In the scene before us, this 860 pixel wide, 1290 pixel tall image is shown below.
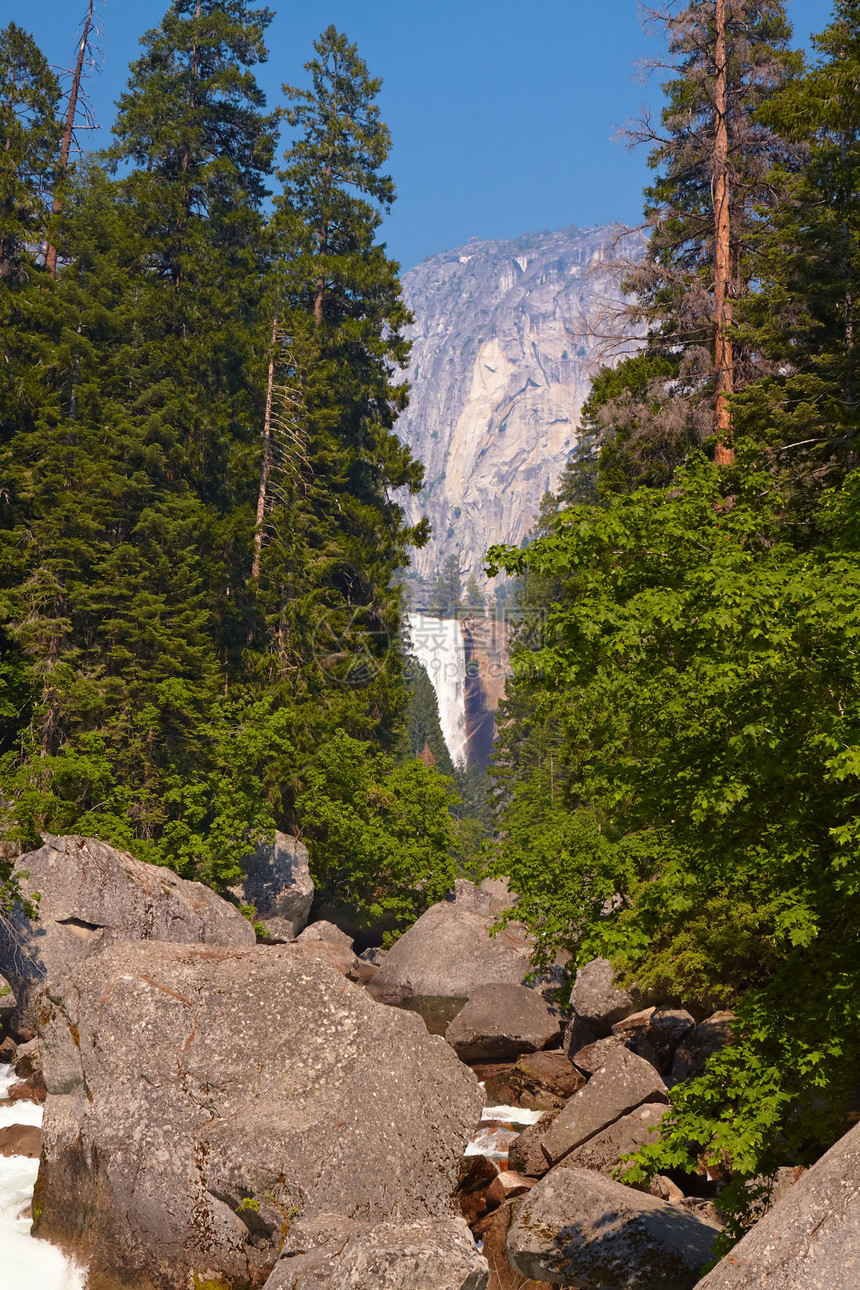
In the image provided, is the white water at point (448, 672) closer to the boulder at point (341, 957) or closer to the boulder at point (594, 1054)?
the boulder at point (341, 957)

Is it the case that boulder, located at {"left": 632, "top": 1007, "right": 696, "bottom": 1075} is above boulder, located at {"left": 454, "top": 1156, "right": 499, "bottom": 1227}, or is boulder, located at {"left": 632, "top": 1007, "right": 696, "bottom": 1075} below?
above

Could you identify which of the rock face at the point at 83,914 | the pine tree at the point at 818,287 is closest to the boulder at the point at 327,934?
the rock face at the point at 83,914

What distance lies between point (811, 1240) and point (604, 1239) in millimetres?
4951

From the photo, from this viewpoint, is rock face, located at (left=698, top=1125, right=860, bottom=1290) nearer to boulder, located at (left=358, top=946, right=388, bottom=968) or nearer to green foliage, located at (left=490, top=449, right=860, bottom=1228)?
green foliage, located at (left=490, top=449, right=860, bottom=1228)

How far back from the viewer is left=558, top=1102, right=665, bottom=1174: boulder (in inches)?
523

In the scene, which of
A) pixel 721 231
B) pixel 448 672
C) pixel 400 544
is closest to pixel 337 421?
pixel 400 544

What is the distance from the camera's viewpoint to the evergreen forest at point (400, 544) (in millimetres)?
7578

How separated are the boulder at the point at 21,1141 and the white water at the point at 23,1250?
0.27 meters

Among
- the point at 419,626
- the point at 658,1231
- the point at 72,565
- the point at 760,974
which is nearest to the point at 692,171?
the point at 760,974

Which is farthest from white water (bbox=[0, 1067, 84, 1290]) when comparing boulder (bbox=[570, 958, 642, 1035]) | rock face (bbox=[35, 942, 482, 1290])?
boulder (bbox=[570, 958, 642, 1035])

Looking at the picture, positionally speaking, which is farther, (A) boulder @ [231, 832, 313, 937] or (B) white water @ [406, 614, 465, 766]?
(B) white water @ [406, 614, 465, 766]

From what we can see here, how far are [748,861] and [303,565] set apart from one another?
3031 cm

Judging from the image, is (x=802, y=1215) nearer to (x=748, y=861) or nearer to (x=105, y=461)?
(x=748, y=861)

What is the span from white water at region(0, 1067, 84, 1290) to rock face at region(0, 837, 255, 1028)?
5.27 meters
